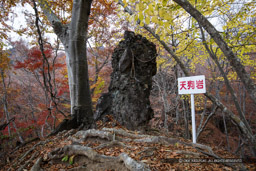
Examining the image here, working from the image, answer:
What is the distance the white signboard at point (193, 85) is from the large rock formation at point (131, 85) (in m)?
1.33

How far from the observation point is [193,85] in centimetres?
331

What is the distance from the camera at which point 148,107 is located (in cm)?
439

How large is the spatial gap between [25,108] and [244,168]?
49.5 ft

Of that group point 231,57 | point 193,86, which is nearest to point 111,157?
point 231,57

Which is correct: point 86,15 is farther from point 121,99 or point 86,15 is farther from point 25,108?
point 25,108

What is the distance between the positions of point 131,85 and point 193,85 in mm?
1792

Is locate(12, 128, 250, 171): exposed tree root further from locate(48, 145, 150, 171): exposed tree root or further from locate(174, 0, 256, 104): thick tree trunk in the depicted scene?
locate(174, 0, 256, 104): thick tree trunk

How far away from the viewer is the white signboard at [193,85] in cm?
321

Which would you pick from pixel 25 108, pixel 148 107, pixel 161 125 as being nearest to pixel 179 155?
pixel 148 107

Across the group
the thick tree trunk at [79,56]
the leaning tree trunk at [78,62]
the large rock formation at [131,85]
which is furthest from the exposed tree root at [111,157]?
the large rock formation at [131,85]

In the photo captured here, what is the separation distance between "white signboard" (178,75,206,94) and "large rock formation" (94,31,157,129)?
133cm

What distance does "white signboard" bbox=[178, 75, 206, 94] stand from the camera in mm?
3209

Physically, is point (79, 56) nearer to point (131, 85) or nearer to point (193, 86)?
point (131, 85)

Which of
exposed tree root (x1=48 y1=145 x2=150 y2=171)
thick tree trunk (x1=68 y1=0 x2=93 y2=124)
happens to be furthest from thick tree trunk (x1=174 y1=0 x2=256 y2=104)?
thick tree trunk (x1=68 y1=0 x2=93 y2=124)
